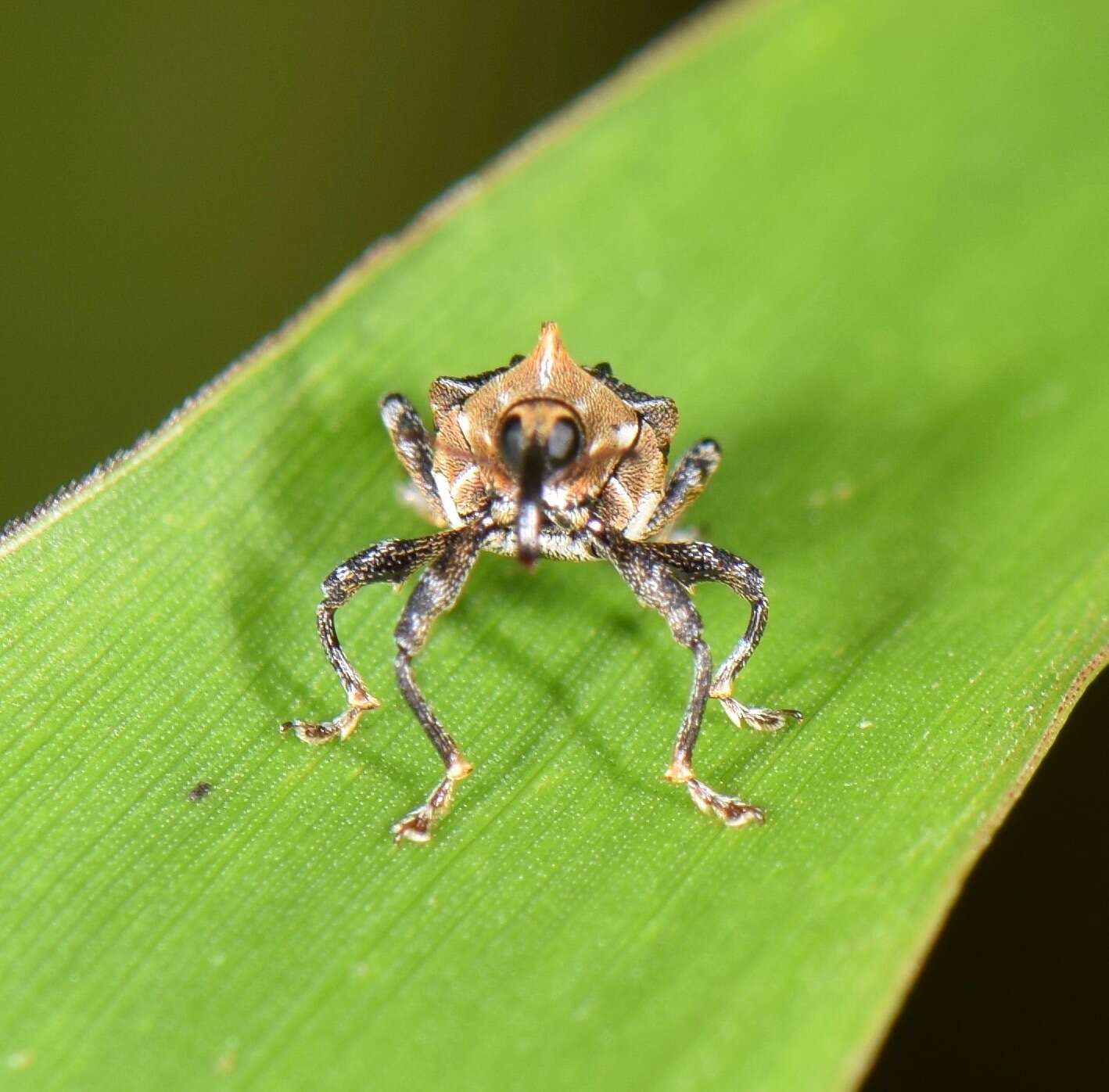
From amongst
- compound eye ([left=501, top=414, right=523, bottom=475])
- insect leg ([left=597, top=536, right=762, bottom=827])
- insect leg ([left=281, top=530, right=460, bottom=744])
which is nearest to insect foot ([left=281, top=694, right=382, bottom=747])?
insect leg ([left=281, top=530, right=460, bottom=744])

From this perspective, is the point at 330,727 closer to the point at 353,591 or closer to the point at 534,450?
the point at 353,591

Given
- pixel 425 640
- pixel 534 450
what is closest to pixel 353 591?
pixel 425 640

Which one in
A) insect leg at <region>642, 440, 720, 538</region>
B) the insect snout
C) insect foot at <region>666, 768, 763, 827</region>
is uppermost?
the insect snout

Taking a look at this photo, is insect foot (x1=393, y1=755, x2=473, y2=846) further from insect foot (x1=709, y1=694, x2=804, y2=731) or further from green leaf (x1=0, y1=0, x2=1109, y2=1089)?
insect foot (x1=709, y1=694, x2=804, y2=731)

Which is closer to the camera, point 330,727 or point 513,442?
point 330,727

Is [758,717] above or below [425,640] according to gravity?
below

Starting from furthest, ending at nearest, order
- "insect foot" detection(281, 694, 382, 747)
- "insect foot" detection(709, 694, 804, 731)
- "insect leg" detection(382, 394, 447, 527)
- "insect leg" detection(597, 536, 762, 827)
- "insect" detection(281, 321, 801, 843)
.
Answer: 1. "insect leg" detection(382, 394, 447, 527)
2. "insect foot" detection(709, 694, 804, 731)
3. "insect" detection(281, 321, 801, 843)
4. "insect foot" detection(281, 694, 382, 747)
5. "insect leg" detection(597, 536, 762, 827)

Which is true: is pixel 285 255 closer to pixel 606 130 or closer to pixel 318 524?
pixel 606 130

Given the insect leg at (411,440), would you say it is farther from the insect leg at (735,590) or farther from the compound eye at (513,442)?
the insect leg at (735,590)
